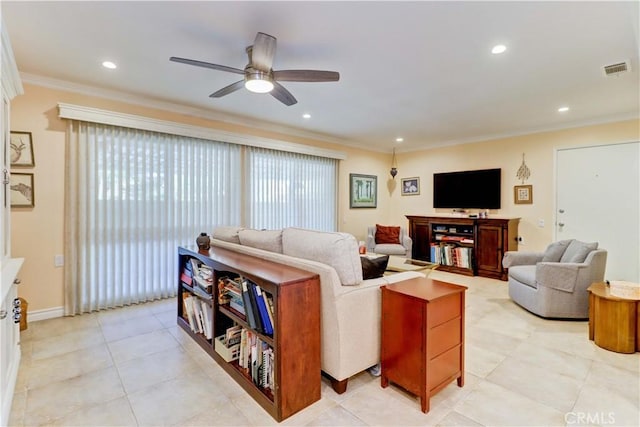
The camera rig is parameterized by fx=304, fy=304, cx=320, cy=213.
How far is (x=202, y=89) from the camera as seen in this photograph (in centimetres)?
339

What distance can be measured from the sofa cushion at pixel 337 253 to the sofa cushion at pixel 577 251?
2760mm

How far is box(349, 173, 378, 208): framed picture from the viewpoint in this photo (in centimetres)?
618

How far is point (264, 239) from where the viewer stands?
8.38ft

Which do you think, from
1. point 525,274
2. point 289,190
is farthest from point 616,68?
point 289,190

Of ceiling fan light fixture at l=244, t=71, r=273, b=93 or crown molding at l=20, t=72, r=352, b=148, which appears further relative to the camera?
crown molding at l=20, t=72, r=352, b=148

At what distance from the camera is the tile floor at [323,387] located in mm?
1729

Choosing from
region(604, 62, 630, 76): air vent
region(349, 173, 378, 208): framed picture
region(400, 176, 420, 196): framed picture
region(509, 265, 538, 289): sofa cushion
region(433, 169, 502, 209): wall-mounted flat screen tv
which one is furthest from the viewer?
region(400, 176, 420, 196): framed picture

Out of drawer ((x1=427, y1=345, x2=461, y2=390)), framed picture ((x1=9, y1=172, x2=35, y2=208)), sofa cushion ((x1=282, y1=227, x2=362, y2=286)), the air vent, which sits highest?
the air vent

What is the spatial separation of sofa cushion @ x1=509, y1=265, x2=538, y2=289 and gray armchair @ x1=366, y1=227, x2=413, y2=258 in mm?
1935

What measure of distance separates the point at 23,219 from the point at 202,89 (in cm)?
222

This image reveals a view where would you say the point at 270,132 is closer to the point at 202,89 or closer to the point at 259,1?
the point at 202,89

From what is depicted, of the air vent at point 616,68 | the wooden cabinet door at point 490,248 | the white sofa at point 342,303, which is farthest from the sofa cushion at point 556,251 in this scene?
the white sofa at point 342,303

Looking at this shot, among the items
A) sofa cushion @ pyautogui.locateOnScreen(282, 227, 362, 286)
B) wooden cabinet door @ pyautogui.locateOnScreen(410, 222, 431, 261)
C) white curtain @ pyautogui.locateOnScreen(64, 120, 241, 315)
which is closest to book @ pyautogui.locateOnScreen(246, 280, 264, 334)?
sofa cushion @ pyautogui.locateOnScreen(282, 227, 362, 286)

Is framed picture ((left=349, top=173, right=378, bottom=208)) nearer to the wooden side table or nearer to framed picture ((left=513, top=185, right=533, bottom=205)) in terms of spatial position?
framed picture ((left=513, top=185, right=533, bottom=205))
